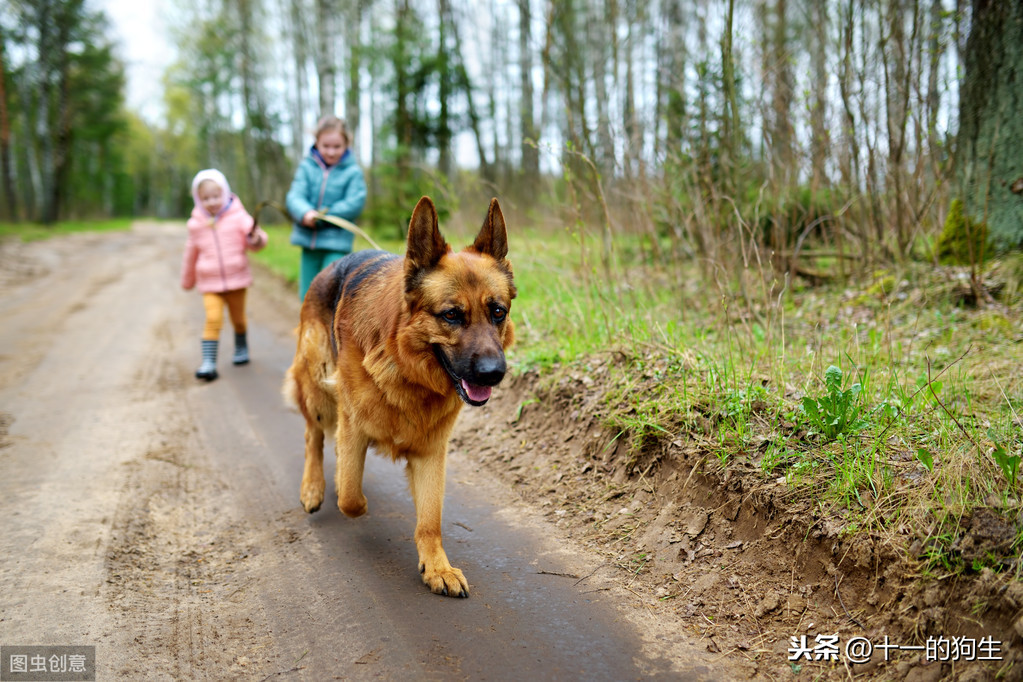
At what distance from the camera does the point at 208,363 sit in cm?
661

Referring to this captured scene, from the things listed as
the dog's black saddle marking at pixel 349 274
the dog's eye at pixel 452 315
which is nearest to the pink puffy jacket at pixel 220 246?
the dog's black saddle marking at pixel 349 274

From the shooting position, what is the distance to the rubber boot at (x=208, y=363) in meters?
6.50

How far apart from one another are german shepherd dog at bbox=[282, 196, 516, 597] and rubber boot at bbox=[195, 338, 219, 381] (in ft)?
11.6

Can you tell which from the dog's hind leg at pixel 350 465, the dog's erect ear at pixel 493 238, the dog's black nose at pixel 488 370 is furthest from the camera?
the dog's hind leg at pixel 350 465

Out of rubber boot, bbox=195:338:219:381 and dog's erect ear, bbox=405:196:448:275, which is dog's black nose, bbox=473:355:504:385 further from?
rubber boot, bbox=195:338:219:381

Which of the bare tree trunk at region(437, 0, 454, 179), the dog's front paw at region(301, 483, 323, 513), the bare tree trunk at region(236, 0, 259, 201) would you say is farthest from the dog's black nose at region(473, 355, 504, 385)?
the bare tree trunk at region(236, 0, 259, 201)

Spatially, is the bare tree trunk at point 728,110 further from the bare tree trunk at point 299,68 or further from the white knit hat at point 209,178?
the bare tree trunk at point 299,68

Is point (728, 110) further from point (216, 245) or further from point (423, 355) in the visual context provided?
point (216, 245)

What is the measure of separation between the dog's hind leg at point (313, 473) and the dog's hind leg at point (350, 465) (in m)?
0.42

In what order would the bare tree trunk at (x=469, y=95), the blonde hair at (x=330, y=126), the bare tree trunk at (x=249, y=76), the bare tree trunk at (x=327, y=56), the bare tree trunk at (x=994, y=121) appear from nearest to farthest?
1. the bare tree trunk at (x=994, y=121)
2. the blonde hair at (x=330, y=126)
3. the bare tree trunk at (x=327, y=56)
4. the bare tree trunk at (x=469, y=95)
5. the bare tree trunk at (x=249, y=76)

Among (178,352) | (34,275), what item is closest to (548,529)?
(178,352)

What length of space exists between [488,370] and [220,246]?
538 cm

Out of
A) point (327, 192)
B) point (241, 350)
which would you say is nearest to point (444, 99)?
point (241, 350)

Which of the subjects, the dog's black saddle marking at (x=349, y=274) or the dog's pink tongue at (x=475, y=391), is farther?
the dog's black saddle marking at (x=349, y=274)
